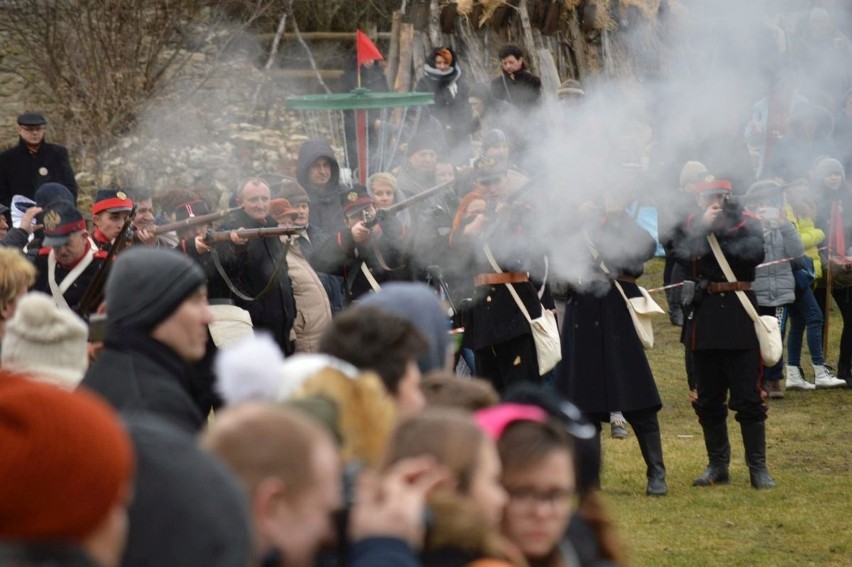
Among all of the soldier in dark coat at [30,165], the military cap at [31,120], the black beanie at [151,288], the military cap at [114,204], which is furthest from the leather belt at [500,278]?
the military cap at [31,120]

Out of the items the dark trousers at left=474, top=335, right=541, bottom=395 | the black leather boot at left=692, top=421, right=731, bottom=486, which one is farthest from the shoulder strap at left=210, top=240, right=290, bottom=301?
the black leather boot at left=692, top=421, right=731, bottom=486

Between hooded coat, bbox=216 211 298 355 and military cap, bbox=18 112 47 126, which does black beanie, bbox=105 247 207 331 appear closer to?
hooded coat, bbox=216 211 298 355

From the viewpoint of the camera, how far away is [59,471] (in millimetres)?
2107

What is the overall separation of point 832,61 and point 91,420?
1119 centimetres

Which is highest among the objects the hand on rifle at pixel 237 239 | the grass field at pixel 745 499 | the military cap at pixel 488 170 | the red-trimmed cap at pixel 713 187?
the military cap at pixel 488 170

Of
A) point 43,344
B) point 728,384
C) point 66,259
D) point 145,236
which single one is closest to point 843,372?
point 728,384

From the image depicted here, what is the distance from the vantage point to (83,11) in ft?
A: 59.2

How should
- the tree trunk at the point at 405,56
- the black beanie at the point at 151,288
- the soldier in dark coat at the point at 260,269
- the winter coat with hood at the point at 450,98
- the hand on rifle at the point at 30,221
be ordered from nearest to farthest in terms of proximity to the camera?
the black beanie at the point at 151,288 < the soldier in dark coat at the point at 260,269 < the hand on rifle at the point at 30,221 < the winter coat with hood at the point at 450,98 < the tree trunk at the point at 405,56

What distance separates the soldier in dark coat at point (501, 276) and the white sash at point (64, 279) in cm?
254

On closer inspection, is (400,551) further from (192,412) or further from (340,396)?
(192,412)

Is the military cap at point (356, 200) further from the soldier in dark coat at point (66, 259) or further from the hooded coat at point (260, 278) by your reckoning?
the soldier in dark coat at point (66, 259)

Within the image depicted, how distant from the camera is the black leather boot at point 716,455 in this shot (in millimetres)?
9492

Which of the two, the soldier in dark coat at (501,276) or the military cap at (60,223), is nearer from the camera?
the military cap at (60,223)

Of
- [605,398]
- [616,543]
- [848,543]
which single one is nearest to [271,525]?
[616,543]
